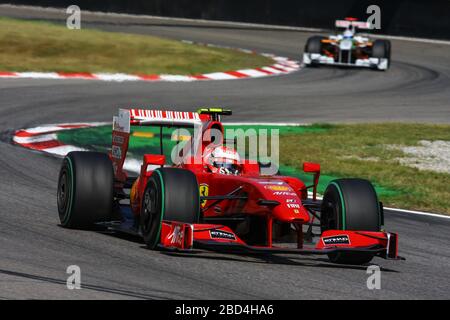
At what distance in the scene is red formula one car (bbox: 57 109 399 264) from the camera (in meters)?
8.44

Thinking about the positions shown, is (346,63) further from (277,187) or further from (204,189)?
(277,187)

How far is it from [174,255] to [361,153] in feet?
24.3

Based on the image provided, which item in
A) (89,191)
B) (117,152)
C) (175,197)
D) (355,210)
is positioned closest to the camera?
(175,197)

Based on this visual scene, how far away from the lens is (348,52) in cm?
2886

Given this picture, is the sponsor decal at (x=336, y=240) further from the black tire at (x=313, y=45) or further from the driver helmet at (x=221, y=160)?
the black tire at (x=313, y=45)

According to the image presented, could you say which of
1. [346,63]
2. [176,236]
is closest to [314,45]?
[346,63]

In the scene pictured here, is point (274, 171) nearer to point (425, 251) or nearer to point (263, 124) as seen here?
point (425, 251)

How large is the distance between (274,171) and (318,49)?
18669 mm

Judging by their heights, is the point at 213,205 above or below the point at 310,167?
below

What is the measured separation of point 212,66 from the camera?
26.7 m

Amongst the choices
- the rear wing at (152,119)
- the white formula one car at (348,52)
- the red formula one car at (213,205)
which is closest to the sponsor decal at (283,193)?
the red formula one car at (213,205)

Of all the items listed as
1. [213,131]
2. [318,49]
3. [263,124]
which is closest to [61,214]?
[213,131]

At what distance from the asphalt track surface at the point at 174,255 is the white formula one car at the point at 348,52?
3.94 metres

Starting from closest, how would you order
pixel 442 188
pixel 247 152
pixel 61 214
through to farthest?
pixel 61 214
pixel 442 188
pixel 247 152
